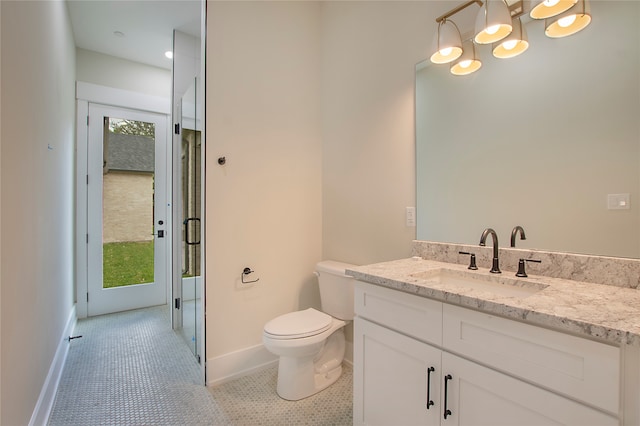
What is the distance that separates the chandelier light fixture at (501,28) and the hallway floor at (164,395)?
2066 mm

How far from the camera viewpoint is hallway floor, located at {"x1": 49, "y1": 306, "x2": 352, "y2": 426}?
1.70 meters

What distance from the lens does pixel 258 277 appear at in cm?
224

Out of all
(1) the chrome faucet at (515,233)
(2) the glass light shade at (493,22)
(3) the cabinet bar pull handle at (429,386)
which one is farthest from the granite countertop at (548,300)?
(2) the glass light shade at (493,22)

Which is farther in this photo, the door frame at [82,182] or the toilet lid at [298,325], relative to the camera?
the door frame at [82,182]

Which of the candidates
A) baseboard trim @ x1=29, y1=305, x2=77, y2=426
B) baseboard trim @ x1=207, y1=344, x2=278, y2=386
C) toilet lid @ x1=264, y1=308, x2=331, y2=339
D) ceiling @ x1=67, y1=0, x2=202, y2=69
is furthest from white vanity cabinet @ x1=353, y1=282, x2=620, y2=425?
ceiling @ x1=67, y1=0, x2=202, y2=69

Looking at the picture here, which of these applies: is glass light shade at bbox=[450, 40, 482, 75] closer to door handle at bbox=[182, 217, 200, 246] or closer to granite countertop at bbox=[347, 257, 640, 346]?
granite countertop at bbox=[347, 257, 640, 346]

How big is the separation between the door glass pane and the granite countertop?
3.09m

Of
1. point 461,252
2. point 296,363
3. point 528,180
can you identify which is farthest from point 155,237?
point 528,180

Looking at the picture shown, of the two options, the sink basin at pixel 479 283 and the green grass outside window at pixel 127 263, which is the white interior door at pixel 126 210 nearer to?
the green grass outside window at pixel 127 263

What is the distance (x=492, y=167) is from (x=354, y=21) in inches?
59.3

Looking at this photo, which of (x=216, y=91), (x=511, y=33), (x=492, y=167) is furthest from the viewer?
(x=216, y=91)

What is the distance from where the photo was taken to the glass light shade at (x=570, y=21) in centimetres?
123

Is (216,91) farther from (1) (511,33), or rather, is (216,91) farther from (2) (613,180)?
(2) (613,180)

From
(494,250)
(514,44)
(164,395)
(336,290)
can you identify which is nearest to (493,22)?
(514,44)
